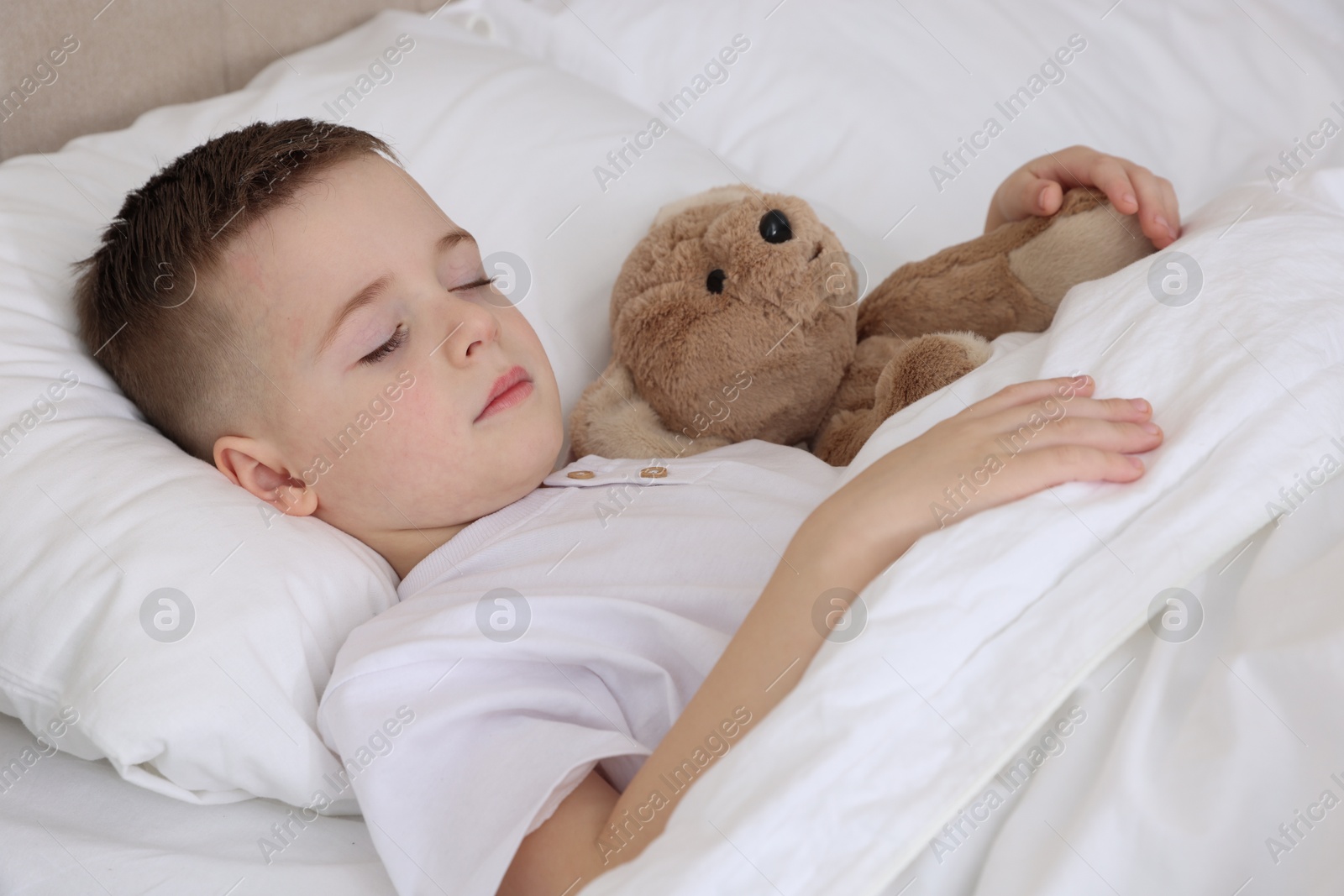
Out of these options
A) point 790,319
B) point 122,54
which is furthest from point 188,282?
point 790,319

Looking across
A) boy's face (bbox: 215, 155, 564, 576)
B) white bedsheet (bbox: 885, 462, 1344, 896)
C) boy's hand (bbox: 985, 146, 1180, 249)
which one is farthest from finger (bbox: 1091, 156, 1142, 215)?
boy's face (bbox: 215, 155, 564, 576)

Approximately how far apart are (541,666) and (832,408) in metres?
0.46

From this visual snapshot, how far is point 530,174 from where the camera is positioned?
50.6 inches

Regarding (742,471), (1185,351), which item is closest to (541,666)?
(742,471)

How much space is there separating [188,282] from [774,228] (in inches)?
22.1

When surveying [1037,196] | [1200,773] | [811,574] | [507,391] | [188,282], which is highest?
[1037,196]

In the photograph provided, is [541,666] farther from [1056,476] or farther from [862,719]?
[1056,476]

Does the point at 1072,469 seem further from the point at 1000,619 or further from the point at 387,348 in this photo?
the point at 387,348

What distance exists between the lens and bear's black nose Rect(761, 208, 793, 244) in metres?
1.01

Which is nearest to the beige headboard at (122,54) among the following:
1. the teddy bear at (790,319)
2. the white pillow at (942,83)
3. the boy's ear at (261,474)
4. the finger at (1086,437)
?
the white pillow at (942,83)

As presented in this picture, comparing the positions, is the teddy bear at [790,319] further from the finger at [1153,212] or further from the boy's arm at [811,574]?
the boy's arm at [811,574]

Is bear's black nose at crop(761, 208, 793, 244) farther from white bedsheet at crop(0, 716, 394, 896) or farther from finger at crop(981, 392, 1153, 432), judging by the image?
white bedsheet at crop(0, 716, 394, 896)

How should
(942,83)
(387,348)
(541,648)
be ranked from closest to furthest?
(541,648) < (387,348) < (942,83)

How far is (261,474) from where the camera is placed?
1.00 metres
